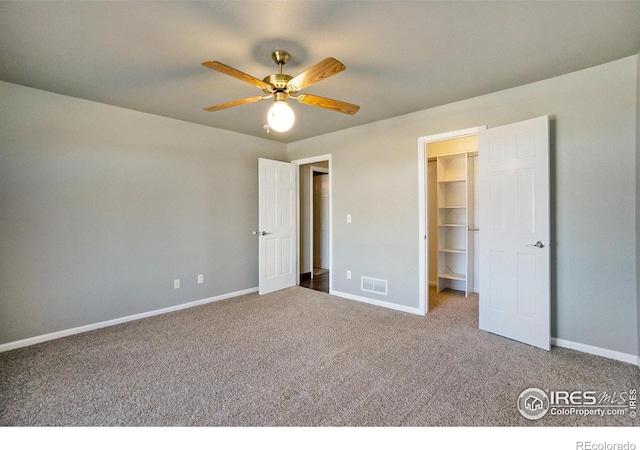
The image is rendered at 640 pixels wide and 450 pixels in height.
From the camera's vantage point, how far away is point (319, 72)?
1843 millimetres

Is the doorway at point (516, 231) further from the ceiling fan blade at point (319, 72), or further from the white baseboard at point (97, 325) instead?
the white baseboard at point (97, 325)

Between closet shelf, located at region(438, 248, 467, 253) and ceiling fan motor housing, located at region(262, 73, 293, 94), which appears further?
closet shelf, located at region(438, 248, 467, 253)

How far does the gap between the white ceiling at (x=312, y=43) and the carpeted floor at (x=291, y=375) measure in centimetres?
240

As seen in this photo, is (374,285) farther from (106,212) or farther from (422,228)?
(106,212)

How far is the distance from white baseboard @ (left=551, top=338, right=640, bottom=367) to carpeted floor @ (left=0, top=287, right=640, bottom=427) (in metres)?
0.08

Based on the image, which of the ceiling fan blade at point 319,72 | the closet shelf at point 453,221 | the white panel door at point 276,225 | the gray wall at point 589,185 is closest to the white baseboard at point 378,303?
the white panel door at point 276,225

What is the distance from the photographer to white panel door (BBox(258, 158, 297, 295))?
171 inches

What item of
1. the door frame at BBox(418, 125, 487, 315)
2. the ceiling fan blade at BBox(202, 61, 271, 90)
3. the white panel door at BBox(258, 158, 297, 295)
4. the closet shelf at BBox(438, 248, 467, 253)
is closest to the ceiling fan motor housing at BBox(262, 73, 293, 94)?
the ceiling fan blade at BBox(202, 61, 271, 90)

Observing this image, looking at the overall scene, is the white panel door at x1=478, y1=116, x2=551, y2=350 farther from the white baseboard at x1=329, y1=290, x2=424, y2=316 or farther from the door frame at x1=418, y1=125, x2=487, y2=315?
the white baseboard at x1=329, y1=290, x2=424, y2=316

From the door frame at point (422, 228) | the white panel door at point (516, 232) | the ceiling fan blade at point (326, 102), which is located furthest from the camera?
the door frame at point (422, 228)

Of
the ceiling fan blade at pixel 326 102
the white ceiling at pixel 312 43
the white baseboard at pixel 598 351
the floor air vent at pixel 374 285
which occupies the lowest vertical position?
the white baseboard at pixel 598 351

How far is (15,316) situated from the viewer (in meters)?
2.67

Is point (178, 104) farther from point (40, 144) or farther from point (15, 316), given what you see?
point (15, 316)

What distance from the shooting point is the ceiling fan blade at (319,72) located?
1732 millimetres
